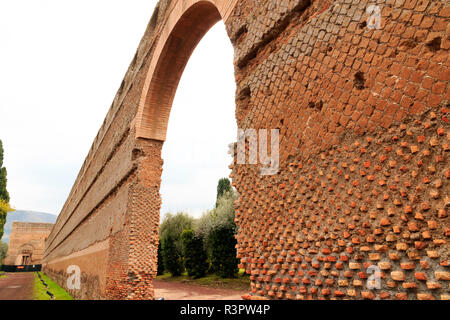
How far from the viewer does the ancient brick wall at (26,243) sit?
117ft

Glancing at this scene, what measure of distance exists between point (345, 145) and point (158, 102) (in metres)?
5.68

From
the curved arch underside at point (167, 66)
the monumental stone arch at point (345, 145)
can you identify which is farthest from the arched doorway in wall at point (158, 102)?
the monumental stone arch at point (345, 145)

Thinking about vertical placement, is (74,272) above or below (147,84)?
below

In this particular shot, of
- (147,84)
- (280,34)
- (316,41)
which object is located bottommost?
(316,41)

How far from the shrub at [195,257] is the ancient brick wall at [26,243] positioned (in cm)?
2979

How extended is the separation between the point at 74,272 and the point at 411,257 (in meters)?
13.0

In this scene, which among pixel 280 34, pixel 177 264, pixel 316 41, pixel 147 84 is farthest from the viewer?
pixel 177 264

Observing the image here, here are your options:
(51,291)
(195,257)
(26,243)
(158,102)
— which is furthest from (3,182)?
(158,102)

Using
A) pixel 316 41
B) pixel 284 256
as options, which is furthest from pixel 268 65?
pixel 284 256

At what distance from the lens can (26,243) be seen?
3716cm

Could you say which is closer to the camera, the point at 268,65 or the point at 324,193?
the point at 324,193

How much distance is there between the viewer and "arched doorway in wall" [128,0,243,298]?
5688mm

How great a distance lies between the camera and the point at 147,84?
691 centimetres
